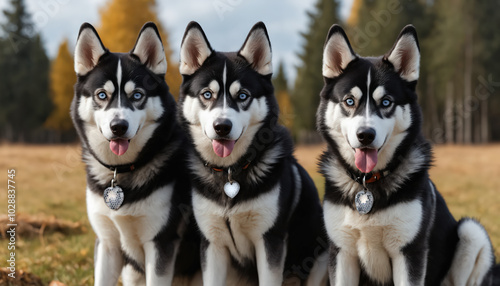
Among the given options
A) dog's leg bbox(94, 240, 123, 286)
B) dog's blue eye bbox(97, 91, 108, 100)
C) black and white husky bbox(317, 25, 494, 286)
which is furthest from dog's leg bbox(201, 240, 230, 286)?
dog's blue eye bbox(97, 91, 108, 100)

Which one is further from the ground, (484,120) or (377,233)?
(484,120)

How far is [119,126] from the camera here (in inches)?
154

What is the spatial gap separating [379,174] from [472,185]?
10468 millimetres

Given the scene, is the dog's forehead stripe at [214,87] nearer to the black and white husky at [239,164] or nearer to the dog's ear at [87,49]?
the black and white husky at [239,164]

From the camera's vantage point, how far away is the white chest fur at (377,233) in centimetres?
377

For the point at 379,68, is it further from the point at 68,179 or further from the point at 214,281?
the point at 68,179

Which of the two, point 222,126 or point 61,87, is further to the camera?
point 61,87

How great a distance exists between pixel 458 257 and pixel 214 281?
229cm

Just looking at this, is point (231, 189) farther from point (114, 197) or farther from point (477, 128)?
point (477, 128)

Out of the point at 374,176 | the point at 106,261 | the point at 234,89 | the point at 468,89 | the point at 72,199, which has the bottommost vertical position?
the point at 72,199

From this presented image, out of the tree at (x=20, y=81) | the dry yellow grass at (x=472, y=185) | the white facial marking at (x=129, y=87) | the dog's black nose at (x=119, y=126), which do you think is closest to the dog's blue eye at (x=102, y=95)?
the white facial marking at (x=129, y=87)

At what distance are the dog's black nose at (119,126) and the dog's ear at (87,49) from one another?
2.51ft

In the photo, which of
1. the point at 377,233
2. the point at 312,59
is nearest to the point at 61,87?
the point at 312,59

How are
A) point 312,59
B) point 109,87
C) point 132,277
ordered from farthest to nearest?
point 312,59 → point 132,277 → point 109,87
